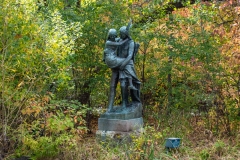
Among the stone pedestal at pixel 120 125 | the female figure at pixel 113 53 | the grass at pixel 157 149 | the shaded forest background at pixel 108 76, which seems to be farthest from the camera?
the female figure at pixel 113 53

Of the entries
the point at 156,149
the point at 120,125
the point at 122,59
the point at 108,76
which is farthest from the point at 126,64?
the point at 108,76

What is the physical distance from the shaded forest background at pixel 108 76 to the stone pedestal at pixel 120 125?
264 millimetres

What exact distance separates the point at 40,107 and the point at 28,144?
59cm

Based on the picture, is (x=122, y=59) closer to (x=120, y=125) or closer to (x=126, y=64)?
(x=126, y=64)

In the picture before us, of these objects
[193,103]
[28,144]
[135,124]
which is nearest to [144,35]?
[193,103]

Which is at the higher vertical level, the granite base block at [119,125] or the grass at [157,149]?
the granite base block at [119,125]

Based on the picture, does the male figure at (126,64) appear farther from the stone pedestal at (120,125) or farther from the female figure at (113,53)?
the stone pedestal at (120,125)

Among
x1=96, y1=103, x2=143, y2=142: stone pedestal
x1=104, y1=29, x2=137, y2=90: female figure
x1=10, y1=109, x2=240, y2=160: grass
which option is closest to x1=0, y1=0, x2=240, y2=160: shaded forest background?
x1=10, y1=109, x2=240, y2=160: grass

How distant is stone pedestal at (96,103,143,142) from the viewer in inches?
246

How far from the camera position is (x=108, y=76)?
28.7ft

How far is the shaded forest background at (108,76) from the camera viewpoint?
5.14 meters

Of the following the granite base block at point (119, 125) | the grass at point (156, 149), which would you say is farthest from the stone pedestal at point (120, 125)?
the grass at point (156, 149)

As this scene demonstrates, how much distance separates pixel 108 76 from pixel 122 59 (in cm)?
229

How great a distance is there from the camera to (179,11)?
10469 millimetres
